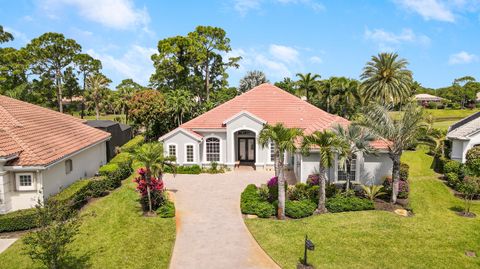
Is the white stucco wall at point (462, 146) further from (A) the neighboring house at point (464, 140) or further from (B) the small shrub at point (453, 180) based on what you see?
(B) the small shrub at point (453, 180)

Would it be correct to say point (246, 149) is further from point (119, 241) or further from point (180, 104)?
point (119, 241)

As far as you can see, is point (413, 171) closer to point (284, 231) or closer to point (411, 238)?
point (411, 238)

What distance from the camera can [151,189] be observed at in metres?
19.8

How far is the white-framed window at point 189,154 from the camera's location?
3069cm

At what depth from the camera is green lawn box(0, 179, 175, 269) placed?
548 inches

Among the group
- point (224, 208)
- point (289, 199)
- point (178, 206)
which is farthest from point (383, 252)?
point (178, 206)

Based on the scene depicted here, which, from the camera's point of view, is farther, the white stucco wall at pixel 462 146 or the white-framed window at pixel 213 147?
the white-framed window at pixel 213 147

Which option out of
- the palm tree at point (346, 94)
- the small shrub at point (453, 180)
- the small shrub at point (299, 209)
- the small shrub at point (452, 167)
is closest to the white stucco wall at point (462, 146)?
the small shrub at point (452, 167)

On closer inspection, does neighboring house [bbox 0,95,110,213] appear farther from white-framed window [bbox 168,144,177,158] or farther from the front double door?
the front double door

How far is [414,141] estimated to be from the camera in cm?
1991

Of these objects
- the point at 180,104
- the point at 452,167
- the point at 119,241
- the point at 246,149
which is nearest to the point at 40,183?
the point at 119,241

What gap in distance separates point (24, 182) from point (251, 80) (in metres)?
55.4

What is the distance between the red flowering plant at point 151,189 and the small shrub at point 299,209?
755cm

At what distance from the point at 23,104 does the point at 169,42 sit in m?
27.2
